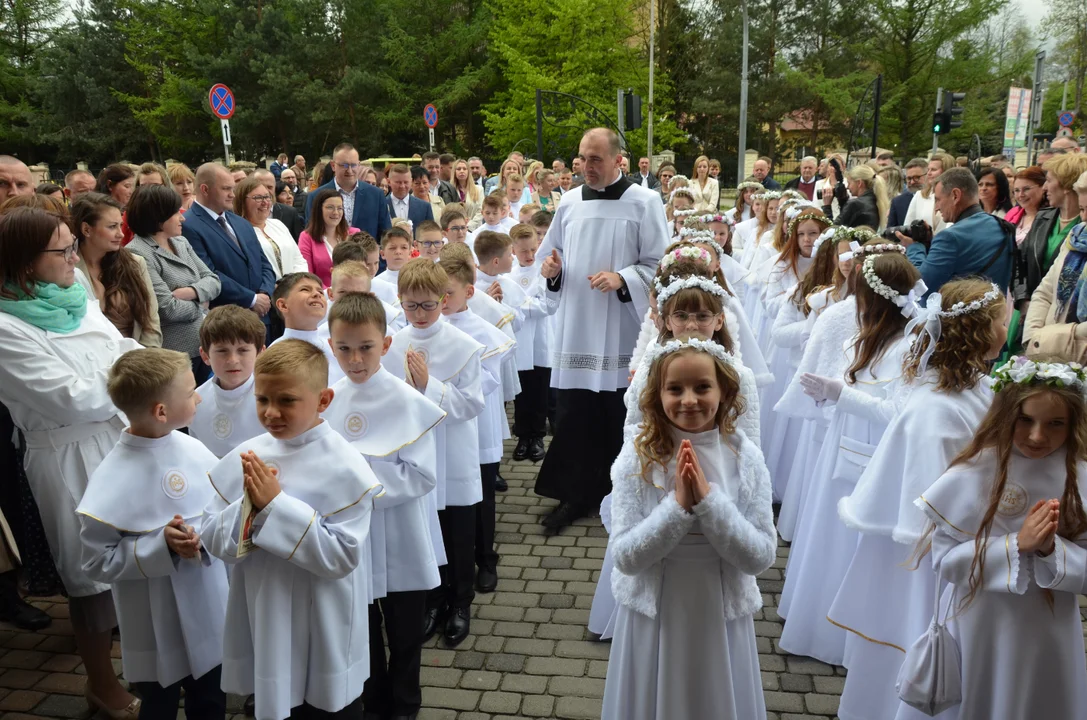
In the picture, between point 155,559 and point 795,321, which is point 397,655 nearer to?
point 155,559

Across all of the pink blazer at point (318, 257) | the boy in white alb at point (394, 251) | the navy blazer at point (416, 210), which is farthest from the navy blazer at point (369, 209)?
the boy in white alb at point (394, 251)

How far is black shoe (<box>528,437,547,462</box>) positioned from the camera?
24.6ft

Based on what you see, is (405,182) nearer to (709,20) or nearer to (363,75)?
(363,75)

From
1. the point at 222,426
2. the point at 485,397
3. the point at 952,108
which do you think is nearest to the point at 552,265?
the point at 485,397

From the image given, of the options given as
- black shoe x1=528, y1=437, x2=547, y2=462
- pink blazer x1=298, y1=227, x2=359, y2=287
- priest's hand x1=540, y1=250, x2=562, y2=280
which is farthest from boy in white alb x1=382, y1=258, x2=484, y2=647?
pink blazer x1=298, y1=227, x2=359, y2=287

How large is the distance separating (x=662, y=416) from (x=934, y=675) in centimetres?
133

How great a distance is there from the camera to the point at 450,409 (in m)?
4.27

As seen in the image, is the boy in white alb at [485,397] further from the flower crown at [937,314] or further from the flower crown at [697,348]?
the flower crown at [937,314]

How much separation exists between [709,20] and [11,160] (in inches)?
1771

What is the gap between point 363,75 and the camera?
131 feet

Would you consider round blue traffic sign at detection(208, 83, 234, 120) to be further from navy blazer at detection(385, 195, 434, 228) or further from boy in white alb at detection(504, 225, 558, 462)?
boy in white alb at detection(504, 225, 558, 462)

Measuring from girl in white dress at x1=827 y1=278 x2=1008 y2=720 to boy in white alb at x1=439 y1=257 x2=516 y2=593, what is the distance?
2166mm

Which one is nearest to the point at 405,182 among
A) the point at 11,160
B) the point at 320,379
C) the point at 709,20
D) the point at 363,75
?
the point at 11,160

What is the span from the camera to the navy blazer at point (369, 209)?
8570mm
